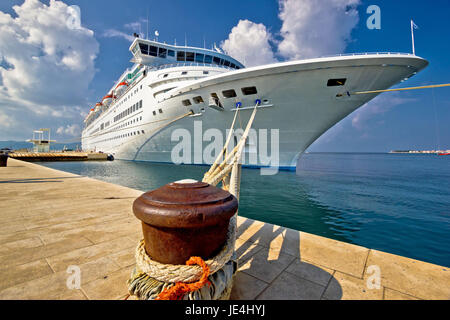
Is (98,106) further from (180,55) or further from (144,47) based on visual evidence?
(180,55)

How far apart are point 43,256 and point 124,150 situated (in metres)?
27.4

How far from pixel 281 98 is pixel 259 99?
A: 140 cm

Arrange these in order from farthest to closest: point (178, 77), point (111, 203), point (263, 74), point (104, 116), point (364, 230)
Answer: point (104, 116) → point (178, 77) → point (263, 74) → point (364, 230) → point (111, 203)

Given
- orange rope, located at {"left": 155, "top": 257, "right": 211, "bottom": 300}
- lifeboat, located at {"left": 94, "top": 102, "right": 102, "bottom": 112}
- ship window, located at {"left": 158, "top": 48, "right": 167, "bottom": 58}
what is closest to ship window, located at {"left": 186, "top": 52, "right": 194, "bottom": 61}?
ship window, located at {"left": 158, "top": 48, "right": 167, "bottom": 58}

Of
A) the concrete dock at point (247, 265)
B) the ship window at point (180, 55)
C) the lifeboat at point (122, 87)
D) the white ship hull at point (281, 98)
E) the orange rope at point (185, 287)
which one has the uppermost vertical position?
the ship window at point (180, 55)

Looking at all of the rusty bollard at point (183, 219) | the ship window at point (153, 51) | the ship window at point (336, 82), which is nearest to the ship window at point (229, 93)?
the ship window at point (336, 82)

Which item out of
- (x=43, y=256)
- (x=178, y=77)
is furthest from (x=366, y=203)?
(x=178, y=77)

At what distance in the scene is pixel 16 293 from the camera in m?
1.85

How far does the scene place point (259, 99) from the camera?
1251 centimetres

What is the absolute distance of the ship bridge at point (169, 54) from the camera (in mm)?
23375

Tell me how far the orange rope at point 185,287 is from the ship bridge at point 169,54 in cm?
2511

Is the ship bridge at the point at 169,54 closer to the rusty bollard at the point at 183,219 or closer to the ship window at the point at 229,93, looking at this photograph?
the ship window at the point at 229,93

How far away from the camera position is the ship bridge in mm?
23375

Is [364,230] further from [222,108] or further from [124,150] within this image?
[124,150]
